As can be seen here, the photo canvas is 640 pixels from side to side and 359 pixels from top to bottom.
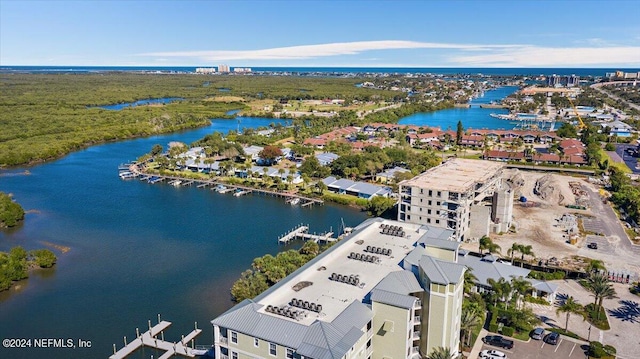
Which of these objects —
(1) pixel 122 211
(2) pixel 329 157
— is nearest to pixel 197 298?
(1) pixel 122 211

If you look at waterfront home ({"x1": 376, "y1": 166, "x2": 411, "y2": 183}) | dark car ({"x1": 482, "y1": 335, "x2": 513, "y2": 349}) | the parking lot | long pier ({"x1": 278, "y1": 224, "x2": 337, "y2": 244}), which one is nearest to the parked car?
the parking lot

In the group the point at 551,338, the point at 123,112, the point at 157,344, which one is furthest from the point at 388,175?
the point at 123,112

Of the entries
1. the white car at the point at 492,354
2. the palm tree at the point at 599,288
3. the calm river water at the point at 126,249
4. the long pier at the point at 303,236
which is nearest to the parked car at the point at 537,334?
the white car at the point at 492,354

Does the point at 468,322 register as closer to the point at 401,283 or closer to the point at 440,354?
the point at 440,354

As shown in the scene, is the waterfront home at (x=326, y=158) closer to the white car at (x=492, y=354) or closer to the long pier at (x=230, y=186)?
the long pier at (x=230, y=186)

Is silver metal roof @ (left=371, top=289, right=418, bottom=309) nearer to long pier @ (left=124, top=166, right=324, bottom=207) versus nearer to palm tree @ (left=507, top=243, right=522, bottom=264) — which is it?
palm tree @ (left=507, top=243, right=522, bottom=264)
